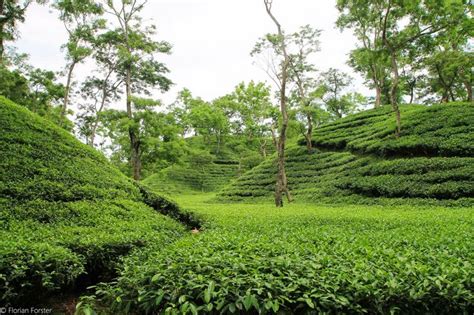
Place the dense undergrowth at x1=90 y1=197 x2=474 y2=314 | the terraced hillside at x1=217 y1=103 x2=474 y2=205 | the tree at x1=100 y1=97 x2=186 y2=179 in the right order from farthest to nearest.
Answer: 1. the tree at x1=100 y1=97 x2=186 y2=179
2. the terraced hillside at x1=217 y1=103 x2=474 y2=205
3. the dense undergrowth at x1=90 y1=197 x2=474 y2=314

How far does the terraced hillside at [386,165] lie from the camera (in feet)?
49.1

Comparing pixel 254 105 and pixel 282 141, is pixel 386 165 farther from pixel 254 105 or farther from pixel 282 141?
pixel 254 105

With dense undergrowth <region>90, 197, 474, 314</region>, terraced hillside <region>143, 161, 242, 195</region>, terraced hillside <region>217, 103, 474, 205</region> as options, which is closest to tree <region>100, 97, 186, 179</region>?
terraced hillside <region>217, 103, 474, 205</region>

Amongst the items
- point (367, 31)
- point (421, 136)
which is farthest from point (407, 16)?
point (367, 31)

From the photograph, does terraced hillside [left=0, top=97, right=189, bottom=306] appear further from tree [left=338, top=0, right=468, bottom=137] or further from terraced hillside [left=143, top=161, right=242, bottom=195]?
terraced hillside [left=143, top=161, right=242, bottom=195]

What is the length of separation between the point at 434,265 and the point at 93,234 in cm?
527

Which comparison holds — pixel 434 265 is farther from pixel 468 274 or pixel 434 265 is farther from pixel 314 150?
pixel 314 150

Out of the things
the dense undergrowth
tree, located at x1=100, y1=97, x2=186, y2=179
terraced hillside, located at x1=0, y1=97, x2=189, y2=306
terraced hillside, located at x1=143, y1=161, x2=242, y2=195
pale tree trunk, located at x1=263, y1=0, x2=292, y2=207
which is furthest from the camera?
terraced hillside, located at x1=143, y1=161, x2=242, y2=195

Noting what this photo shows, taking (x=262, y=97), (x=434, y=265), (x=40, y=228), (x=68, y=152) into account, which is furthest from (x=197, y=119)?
(x=434, y=265)

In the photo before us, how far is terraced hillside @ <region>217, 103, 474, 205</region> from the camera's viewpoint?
49.1 ft

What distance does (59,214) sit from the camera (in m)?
6.78

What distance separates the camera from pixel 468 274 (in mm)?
3336

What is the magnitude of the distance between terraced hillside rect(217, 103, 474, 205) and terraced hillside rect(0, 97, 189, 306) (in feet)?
36.4

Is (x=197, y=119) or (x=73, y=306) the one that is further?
(x=197, y=119)
